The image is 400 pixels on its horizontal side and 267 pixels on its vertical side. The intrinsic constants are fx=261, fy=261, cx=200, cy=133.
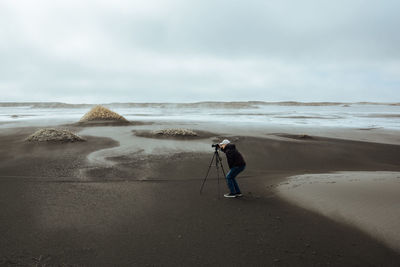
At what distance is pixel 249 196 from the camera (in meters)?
6.82

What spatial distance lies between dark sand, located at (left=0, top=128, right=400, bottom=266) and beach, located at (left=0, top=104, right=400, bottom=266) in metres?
0.02

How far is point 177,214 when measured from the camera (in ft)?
18.6

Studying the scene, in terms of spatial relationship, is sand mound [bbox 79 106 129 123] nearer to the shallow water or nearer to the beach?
the shallow water

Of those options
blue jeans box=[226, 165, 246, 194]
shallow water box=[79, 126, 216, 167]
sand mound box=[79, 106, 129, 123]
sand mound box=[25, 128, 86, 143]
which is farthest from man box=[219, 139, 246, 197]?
sand mound box=[79, 106, 129, 123]

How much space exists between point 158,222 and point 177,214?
526 millimetres

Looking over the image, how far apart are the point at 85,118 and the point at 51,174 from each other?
52.7ft

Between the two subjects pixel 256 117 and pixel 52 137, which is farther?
pixel 256 117

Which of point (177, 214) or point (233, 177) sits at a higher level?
point (233, 177)

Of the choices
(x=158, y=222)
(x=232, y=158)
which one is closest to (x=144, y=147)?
(x=232, y=158)

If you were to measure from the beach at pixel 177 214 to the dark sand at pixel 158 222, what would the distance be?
0.06ft

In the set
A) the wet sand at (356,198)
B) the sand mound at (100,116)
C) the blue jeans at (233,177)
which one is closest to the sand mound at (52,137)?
the sand mound at (100,116)

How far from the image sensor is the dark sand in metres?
4.07

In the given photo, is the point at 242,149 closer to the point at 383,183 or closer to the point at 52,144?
the point at 383,183

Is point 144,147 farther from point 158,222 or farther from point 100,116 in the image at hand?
point 100,116
